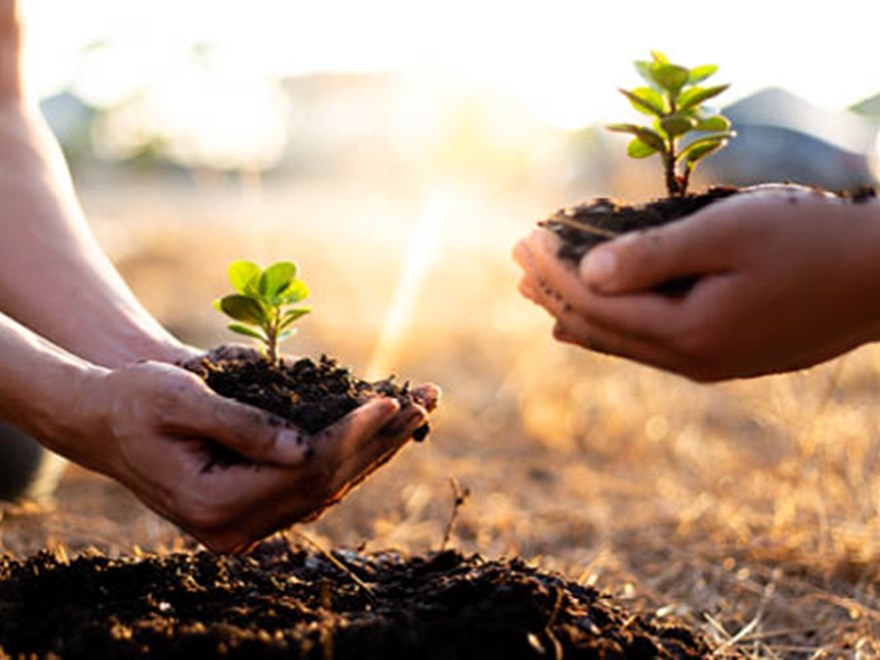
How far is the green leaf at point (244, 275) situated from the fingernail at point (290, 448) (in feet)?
1.38

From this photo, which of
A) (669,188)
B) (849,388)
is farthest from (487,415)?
(669,188)

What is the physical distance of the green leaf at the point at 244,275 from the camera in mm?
1654

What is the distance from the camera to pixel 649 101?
1.60 meters

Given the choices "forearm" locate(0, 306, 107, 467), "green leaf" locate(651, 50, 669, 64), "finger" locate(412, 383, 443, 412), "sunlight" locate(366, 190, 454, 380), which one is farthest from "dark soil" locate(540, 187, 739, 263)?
"sunlight" locate(366, 190, 454, 380)

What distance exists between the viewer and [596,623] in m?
1.42

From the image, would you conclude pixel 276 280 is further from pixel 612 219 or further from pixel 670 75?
pixel 670 75

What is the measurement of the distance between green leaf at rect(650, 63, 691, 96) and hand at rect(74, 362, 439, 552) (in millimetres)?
672

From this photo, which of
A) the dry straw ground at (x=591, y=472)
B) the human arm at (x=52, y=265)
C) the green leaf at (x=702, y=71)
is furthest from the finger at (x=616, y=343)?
the human arm at (x=52, y=265)

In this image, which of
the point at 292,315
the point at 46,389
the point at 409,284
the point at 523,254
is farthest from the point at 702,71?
the point at 409,284

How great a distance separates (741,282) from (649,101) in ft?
1.54

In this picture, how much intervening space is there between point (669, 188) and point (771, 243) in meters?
0.37

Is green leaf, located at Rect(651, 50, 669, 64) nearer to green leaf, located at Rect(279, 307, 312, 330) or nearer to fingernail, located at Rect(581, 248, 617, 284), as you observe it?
fingernail, located at Rect(581, 248, 617, 284)

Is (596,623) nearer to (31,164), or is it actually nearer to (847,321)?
(847,321)

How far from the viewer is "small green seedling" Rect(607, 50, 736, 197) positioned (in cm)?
154
